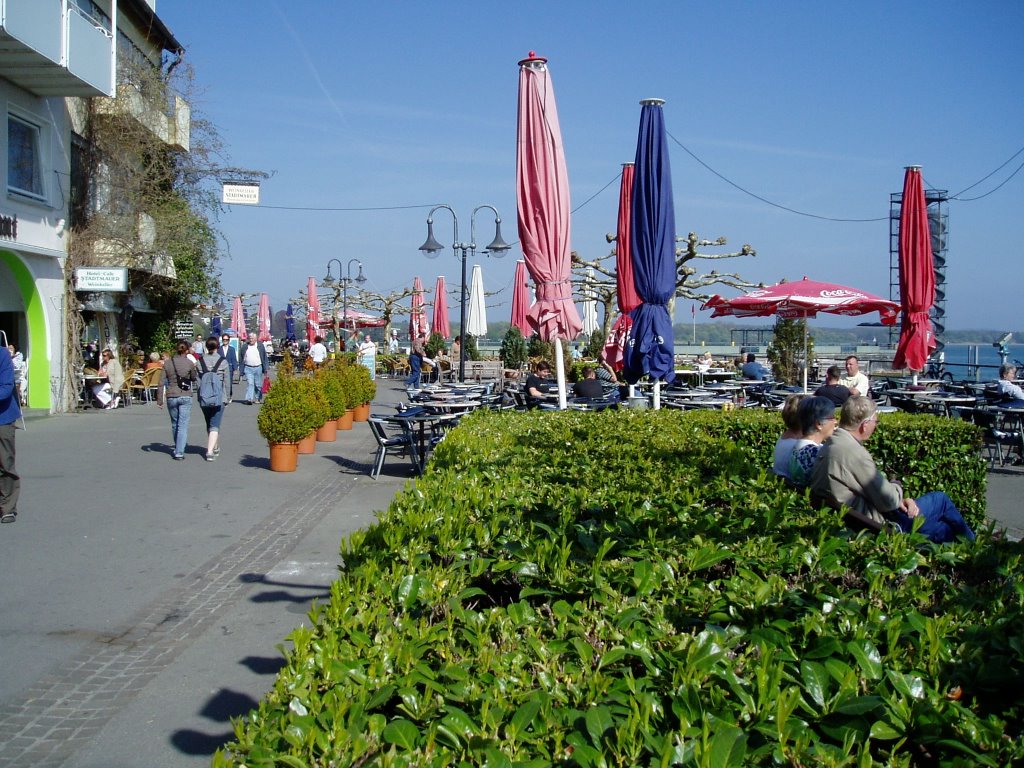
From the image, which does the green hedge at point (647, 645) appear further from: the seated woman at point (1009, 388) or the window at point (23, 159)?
the window at point (23, 159)

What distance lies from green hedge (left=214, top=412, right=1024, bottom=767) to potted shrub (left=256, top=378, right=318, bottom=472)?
26.6 ft

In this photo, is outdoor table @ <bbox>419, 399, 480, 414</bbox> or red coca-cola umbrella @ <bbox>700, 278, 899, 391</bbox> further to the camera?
red coca-cola umbrella @ <bbox>700, 278, 899, 391</bbox>

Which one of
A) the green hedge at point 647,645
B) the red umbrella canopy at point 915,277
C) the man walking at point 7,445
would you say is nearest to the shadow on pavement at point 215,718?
the green hedge at point 647,645

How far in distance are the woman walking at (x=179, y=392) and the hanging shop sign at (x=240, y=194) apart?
29.5 feet

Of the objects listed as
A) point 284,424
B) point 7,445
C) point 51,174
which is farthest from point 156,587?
point 51,174

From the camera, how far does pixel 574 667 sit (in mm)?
2439

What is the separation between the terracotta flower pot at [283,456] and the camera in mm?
12312

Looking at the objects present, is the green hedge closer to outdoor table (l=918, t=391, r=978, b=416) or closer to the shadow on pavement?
the shadow on pavement

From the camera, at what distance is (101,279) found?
19.9 metres

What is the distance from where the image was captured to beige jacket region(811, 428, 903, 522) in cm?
556

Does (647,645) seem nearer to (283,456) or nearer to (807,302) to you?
(283,456)

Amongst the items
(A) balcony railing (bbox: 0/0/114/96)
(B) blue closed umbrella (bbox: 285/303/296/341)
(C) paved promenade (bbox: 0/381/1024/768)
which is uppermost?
(A) balcony railing (bbox: 0/0/114/96)

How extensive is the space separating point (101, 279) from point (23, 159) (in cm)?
283

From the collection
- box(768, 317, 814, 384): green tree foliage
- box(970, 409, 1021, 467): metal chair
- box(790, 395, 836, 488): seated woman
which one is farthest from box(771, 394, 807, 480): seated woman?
box(768, 317, 814, 384): green tree foliage
